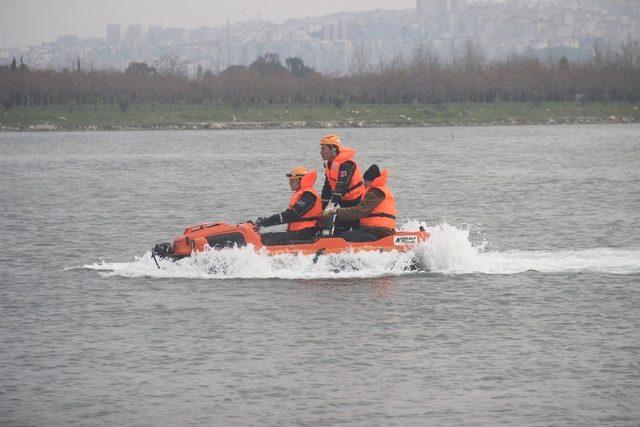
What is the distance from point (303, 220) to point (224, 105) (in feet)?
455

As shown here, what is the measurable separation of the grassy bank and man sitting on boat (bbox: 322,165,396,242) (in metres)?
116

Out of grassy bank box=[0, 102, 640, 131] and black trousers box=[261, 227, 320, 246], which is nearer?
black trousers box=[261, 227, 320, 246]

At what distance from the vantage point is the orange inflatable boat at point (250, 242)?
22.7 m

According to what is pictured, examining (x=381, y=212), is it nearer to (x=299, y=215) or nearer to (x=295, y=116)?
(x=299, y=215)

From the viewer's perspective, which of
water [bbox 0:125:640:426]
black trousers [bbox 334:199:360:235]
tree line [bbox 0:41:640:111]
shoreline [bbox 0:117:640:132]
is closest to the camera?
water [bbox 0:125:640:426]

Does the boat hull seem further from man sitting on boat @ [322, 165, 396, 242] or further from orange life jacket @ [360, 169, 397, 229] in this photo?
orange life jacket @ [360, 169, 397, 229]

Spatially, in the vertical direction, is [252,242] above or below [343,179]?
below

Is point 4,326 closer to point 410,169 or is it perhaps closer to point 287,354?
point 287,354

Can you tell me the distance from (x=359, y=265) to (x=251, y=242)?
197cm

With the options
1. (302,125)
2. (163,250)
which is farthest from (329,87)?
(163,250)

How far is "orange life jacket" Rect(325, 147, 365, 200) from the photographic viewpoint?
23.0 meters

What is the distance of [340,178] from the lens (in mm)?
23047

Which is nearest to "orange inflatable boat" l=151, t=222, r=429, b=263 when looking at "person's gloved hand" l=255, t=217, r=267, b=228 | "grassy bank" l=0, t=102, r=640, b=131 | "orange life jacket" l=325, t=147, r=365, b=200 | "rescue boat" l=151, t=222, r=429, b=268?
"rescue boat" l=151, t=222, r=429, b=268

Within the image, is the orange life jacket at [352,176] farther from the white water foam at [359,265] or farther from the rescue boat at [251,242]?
the white water foam at [359,265]
